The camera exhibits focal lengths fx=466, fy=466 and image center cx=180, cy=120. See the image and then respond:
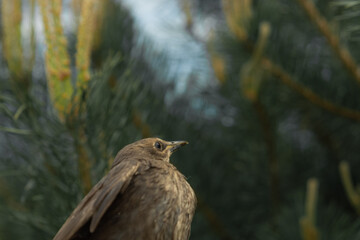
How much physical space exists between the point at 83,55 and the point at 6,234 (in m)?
0.67

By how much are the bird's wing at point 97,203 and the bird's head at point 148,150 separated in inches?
2.0

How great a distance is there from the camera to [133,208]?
513mm

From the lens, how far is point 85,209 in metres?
0.47

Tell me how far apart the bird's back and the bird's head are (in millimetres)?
39

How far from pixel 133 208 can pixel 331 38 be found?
0.72 m

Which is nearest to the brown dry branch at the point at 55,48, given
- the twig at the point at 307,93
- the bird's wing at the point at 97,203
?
the bird's wing at the point at 97,203

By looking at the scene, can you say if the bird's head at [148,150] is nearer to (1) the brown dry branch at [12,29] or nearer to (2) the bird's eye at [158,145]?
(2) the bird's eye at [158,145]

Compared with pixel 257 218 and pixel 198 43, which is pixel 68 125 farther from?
pixel 198 43

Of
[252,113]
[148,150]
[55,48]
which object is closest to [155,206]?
[148,150]

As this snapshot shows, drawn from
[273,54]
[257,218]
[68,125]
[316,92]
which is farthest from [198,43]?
[68,125]

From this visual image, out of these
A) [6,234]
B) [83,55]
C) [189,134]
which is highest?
[83,55]

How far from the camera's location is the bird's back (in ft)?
1.62

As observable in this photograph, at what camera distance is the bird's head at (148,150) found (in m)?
0.58

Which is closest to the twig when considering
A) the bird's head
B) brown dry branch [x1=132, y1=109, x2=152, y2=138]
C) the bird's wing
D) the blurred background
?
the blurred background
